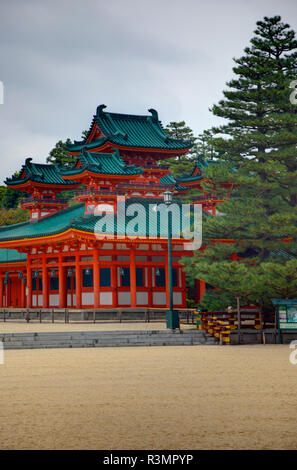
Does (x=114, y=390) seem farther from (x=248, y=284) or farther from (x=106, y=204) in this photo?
(x=106, y=204)

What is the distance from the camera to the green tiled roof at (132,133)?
134 ft

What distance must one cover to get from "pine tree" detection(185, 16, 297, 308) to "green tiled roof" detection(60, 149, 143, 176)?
39.4ft

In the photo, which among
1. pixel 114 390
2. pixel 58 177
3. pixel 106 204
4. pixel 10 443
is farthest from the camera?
pixel 58 177

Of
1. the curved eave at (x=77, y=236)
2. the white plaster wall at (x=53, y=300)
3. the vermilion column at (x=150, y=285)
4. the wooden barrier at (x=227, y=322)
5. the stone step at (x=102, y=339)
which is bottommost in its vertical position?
the stone step at (x=102, y=339)

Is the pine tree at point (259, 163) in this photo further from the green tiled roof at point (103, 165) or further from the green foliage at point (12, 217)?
the green foliage at point (12, 217)

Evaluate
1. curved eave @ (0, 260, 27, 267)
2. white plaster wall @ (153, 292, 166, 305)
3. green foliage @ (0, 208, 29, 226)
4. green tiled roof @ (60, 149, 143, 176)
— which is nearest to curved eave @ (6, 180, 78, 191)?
green tiled roof @ (60, 149, 143, 176)

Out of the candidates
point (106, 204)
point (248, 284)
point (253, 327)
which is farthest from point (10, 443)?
point (106, 204)

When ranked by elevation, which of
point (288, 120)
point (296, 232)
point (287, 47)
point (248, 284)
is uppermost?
point (287, 47)

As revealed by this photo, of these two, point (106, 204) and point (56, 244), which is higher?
point (106, 204)

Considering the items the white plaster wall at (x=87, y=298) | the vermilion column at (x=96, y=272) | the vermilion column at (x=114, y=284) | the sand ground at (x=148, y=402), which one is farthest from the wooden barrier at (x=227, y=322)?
the white plaster wall at (x=87, y=298)

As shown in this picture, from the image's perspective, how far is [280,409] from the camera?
33.2ft

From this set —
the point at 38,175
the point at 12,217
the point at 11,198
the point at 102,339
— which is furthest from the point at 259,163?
the point at 11,198

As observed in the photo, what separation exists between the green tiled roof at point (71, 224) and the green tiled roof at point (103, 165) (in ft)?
7.56

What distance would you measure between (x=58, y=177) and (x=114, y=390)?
35.8m
